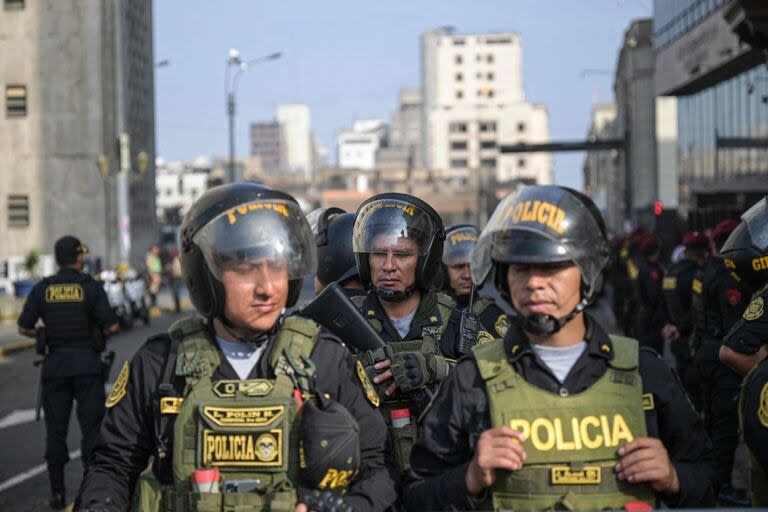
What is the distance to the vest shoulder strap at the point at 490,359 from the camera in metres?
3.16

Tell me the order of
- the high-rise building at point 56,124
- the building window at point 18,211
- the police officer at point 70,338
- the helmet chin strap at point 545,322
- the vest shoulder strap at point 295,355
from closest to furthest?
the helmet chin strap at point 545,322 < the vest shoulder strap at point 295,355 < the police officer at point 70,338 < the high-rise building at point 56,124 < the building window at point 18,211

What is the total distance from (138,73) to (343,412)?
42.3 metres

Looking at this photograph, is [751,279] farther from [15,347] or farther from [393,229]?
[15,347]

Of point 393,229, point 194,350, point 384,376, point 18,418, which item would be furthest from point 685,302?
point 194,350

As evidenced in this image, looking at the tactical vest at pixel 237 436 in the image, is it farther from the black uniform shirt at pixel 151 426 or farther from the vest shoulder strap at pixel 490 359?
the vest shoulder strap at pixel 490 359

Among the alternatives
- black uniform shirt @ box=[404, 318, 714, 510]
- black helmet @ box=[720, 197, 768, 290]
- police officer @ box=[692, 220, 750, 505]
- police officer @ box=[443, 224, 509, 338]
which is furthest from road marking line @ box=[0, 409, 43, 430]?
black uniform shirt @ box=[404, 318, 714, 510]

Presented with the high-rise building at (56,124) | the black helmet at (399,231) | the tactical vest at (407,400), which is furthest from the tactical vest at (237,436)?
the high-rise building at (56,124)

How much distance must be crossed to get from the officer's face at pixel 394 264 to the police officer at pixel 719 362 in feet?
10.1

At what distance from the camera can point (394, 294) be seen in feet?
16.9

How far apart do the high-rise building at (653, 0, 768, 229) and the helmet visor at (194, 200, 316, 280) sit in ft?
68.9

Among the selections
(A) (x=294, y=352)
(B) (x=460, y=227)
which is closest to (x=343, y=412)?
(A) (x=294, y=352)

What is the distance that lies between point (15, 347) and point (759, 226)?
1637cm

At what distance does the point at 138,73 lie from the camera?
43.8 meters

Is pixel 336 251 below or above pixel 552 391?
above
